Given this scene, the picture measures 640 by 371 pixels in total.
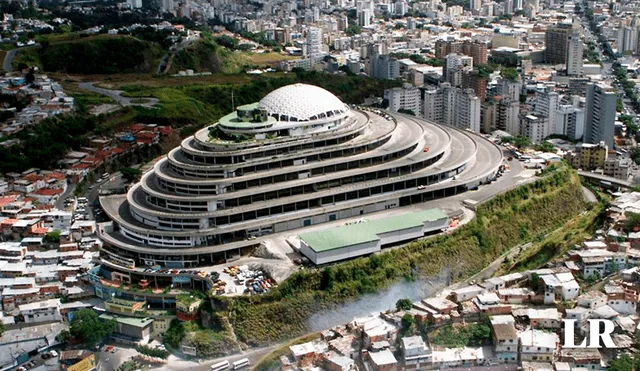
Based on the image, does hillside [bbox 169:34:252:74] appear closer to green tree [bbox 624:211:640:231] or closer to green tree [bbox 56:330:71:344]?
Result: green tree [bbox 56:330:71:344]

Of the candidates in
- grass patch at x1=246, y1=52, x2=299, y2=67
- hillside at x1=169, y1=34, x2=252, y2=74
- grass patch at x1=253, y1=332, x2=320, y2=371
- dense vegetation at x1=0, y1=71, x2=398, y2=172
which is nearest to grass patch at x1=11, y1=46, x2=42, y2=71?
dense vegetation at x1=0, y1=71, x2=398, y2=172

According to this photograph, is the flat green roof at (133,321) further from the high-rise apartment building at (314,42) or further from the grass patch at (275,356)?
the high-rise apartment building at (314,42)

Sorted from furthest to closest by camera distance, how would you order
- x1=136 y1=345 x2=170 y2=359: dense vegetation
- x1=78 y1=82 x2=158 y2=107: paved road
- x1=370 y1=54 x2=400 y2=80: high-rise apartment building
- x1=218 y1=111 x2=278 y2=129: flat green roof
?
x1=370 y1=54 x2=400 y2=80: high-rise apartment building
x1=78 y1=82 x2=158 y2=107: paved road
x1=218 y1=111 x2=278 y2=129: flat green roof
x1=136 y1=345 x2=170 y2=359: dense vegetation

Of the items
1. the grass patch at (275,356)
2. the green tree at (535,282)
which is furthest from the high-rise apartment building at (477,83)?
the grass patch at (275,356)

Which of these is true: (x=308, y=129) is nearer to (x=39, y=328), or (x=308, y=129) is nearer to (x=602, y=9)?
(x=39, y=328)

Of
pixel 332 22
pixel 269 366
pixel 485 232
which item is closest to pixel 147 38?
pixel 332 22

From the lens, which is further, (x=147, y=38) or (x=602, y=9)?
(x=602, y=9)

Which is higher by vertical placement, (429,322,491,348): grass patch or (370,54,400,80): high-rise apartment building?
(370,54,400,80): high-rise apartment building
